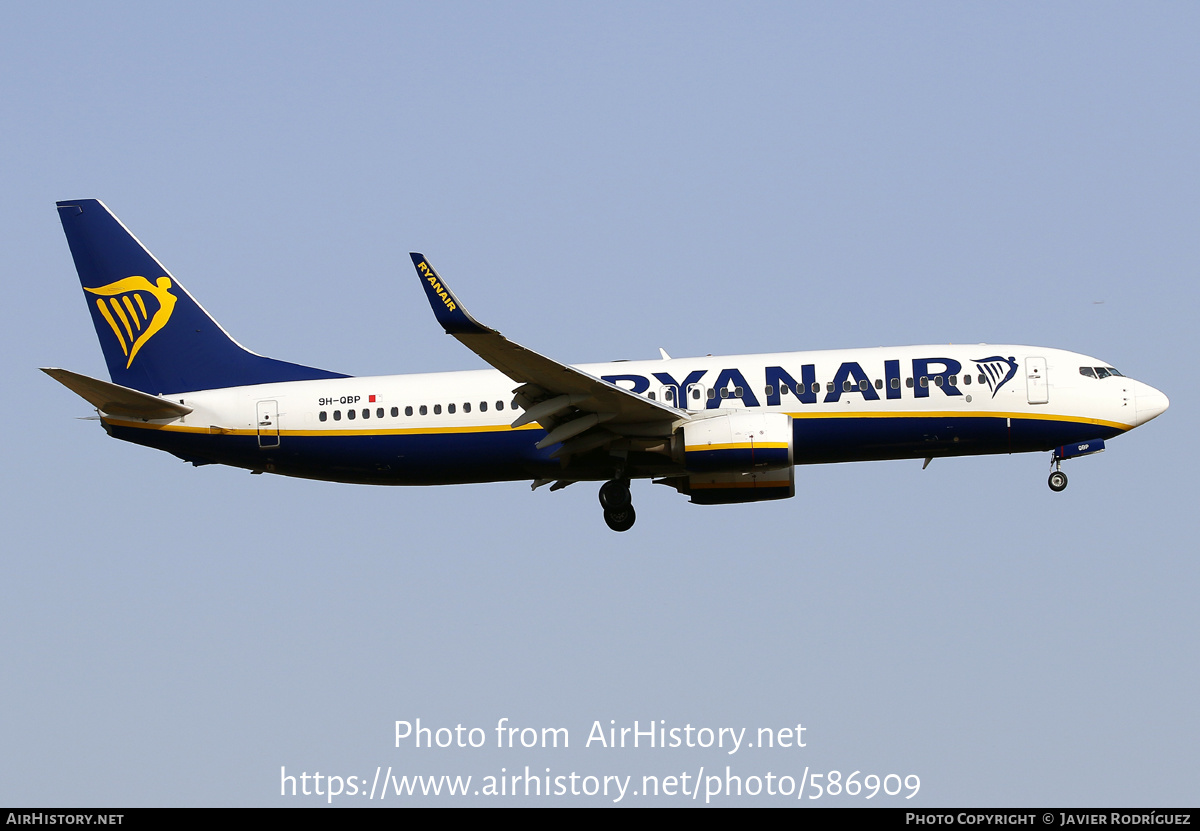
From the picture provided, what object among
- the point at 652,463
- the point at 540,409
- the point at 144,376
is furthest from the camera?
the point at 144,376

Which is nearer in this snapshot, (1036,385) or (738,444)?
(738,444)

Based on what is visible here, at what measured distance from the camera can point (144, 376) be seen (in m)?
37.2

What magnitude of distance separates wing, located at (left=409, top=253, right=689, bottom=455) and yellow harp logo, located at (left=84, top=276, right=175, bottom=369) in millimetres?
11580

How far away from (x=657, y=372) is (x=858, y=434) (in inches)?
208

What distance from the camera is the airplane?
32938mm

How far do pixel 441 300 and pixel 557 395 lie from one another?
4959 millimetres

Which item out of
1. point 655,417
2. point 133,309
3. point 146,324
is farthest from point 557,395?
point 133,309

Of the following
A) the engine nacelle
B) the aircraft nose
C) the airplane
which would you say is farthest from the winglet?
the aircraft nose

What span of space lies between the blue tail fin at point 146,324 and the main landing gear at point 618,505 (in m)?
8.05

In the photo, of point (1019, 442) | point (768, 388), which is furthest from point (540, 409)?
point (1019, 442)

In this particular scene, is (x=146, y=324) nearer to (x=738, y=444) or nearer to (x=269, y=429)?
(x=269, y=429)

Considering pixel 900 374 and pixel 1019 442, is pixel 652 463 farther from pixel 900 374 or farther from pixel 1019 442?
pixel 1019 442

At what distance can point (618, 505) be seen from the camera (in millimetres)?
34812

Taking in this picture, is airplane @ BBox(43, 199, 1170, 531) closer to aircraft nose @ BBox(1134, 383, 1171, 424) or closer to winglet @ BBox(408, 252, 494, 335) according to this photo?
aircraft nose @ BBox(1134, 383, 1171, 424)
